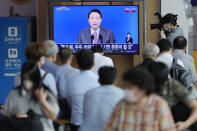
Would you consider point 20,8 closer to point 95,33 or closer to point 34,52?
point 95,33

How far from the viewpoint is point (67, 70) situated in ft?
16.1

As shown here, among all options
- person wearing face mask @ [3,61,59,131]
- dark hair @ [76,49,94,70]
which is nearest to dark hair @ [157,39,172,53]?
dark hair @ [76,49,94,70]

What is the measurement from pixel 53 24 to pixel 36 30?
0.94 m

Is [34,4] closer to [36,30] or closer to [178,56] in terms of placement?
[36,30]

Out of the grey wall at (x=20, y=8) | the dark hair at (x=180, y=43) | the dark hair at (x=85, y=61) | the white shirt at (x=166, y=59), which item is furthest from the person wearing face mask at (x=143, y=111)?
the grey wall at (x=20, y=8)

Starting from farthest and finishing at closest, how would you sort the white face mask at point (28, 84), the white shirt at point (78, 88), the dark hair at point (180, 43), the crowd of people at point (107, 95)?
the dark hair at point (180, 43) < the white shirt at point (78, 88) < the white face mask at point (28, 84) < the crowd of people at point (107, 95)

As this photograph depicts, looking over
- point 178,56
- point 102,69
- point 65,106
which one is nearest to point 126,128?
point 102,69

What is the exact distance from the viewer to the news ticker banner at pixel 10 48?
379 inches

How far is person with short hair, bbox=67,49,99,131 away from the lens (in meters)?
4.32

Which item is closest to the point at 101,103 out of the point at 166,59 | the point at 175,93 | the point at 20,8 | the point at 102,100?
the point at 102,100

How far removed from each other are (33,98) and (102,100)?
1.69ft

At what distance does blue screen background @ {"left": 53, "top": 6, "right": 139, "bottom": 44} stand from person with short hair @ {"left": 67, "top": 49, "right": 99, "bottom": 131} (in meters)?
4.29

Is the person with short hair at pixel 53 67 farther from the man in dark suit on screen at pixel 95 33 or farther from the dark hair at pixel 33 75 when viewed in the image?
the man in dark suit on screen at pixel 95 33

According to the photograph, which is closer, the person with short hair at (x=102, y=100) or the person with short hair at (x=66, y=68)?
the person with short hair at (x=102, y=100)
